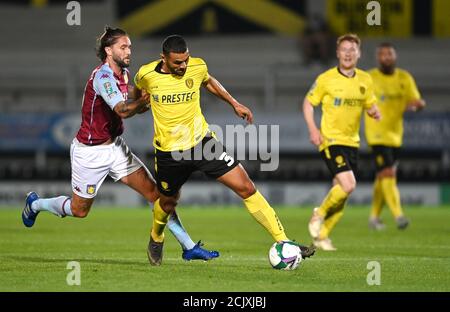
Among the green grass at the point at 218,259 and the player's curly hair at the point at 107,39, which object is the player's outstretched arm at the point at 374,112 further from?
the player's curly hair at the point at 107,39

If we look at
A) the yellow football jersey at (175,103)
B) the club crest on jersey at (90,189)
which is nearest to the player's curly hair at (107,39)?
the yellow football jersey at (175,103)

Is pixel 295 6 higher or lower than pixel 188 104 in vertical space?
higher

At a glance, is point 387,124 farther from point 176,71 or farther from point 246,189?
point 176,71

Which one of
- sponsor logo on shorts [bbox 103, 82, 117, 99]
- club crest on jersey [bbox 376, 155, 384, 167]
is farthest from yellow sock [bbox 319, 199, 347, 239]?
club crest on jersey [bbox 376, 155, 384, 167]

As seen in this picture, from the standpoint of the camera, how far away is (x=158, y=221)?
31.4ft

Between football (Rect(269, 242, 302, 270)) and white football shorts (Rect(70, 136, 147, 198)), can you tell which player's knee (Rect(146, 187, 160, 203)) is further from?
football (Rect(269, 242, 302, 270))

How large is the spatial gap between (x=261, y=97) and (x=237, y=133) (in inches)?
109

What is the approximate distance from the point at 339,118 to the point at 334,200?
37.7 inches

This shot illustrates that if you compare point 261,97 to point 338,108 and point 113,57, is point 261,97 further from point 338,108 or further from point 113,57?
point 113,57

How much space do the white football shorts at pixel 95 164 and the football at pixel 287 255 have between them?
69.1 inches

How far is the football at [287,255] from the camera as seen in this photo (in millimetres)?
8977

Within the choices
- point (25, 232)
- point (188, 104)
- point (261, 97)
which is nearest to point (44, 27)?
point (261, 97)

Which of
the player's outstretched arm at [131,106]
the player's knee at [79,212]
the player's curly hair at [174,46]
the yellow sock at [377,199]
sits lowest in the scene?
the yellow sock at [377,199]
